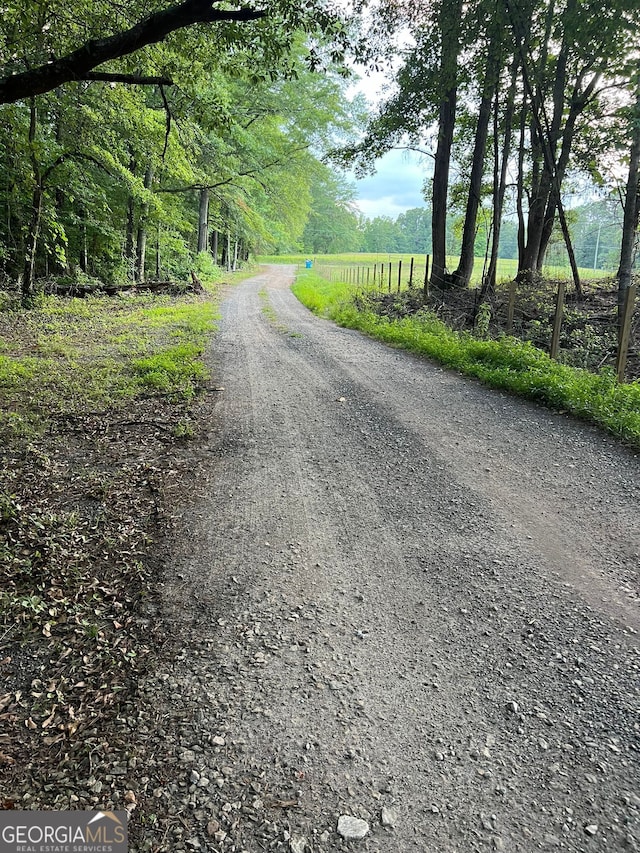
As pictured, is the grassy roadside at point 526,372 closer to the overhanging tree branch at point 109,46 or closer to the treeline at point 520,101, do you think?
the treeline at point 520,101

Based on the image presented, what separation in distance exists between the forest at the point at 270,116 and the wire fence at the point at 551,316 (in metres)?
0.71

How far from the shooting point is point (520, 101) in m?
13.0

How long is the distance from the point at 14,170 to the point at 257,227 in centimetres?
1640

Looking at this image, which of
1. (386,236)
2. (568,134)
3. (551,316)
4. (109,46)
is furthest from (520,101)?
(386,236)

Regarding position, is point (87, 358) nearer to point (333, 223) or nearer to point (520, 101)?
point (520, 101)

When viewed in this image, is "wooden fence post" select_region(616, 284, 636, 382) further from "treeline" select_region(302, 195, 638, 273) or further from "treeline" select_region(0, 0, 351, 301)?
"treeline" select_region(302, 195, 638, 273)

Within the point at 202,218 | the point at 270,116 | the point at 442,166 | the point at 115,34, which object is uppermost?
the point at 270,116

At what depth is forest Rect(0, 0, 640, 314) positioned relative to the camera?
646 centimetres

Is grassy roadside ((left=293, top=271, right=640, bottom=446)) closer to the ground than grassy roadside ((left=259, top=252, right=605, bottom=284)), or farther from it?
closer to the ground

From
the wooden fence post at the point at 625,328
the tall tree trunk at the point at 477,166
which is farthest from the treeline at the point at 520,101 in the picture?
the wooden fence post at the point at 625,328

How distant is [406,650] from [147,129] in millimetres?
13227

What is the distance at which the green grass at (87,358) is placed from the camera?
5.62 metres

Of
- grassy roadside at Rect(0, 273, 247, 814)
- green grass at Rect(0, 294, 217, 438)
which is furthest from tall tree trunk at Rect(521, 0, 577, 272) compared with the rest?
grassy roadside at Rect(0, 273, 247, 814)

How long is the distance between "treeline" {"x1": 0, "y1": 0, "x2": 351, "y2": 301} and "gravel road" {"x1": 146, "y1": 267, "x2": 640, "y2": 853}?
4.85 metres
